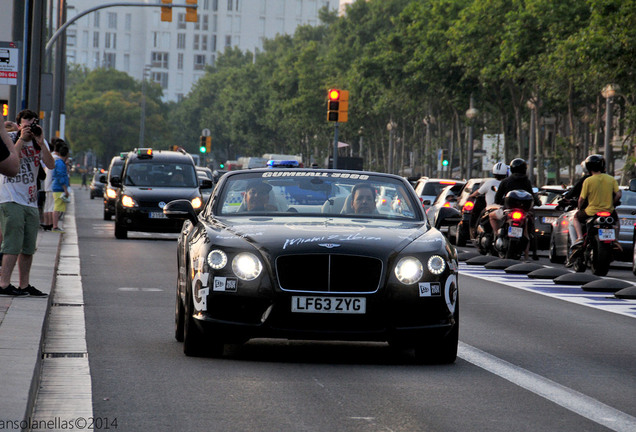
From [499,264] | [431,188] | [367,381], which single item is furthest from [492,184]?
[367,381]

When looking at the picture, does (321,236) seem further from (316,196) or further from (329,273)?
(316,196)

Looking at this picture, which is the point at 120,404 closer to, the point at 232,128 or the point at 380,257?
the point at 380,257

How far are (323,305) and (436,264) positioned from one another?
83 cm

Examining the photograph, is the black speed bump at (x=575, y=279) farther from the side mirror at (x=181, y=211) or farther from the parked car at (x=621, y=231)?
the side mirror at (x=181, y=211)

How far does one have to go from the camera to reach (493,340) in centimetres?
1134

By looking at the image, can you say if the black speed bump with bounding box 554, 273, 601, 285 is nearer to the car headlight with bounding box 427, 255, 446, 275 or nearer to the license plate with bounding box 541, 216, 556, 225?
the license plate with bounding box 541, 216, 556, 225

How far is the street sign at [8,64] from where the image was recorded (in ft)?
65.5

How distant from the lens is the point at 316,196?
10.5 metres

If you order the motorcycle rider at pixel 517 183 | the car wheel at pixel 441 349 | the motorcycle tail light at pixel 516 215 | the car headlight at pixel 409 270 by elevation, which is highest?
the motorcycle rider at pixel 517 183

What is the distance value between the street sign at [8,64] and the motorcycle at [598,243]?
27.2 feet

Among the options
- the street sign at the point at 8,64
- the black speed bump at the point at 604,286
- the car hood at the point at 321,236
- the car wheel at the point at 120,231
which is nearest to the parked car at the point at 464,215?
the car wheel at the point at 120,231

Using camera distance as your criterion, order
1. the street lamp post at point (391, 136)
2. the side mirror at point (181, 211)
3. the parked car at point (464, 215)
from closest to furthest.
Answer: the side mirror at point (181, 211)
the parked car at point (464, 215)
the street lamp post at point (391, 136)

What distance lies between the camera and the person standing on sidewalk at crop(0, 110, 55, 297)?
12.5 metres

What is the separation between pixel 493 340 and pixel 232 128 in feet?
398
